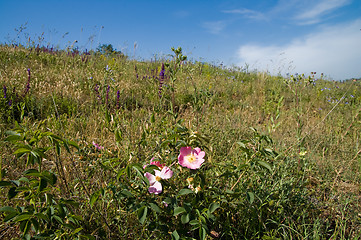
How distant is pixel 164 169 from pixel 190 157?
0.51 ft

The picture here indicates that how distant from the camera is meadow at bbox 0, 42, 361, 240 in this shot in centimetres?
112

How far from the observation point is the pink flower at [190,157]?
1.21 metres

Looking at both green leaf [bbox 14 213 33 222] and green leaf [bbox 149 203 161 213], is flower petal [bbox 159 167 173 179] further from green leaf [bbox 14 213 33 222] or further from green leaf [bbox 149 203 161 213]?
green leaf [bbox 14 213 33 222]

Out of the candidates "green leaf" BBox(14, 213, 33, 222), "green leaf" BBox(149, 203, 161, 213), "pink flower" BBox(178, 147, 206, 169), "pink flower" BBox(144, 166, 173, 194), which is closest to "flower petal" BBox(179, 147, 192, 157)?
"pink flower" BBox(178, 147, 206, 169)

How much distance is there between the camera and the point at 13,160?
6.51 feet

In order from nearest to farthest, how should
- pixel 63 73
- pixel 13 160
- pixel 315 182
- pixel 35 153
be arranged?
pixel 35 153 → pixel 13 160 → pixel 315 182 → pixel 63 73

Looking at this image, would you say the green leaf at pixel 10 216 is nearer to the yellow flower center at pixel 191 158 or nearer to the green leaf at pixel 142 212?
the green leaf at pixel 142 212

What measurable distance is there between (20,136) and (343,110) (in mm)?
5638

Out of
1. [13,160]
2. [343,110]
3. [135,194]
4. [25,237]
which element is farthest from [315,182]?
[343,110]

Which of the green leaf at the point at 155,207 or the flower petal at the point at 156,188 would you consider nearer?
the green leaf at the point at 155,207

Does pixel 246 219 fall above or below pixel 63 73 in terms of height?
below

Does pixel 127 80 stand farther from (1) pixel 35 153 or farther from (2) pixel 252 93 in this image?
(1) pixel 35 153

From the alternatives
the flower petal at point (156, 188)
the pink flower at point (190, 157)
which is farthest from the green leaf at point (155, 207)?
the pink flower at point (190, 157)

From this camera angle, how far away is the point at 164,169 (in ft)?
4.09
